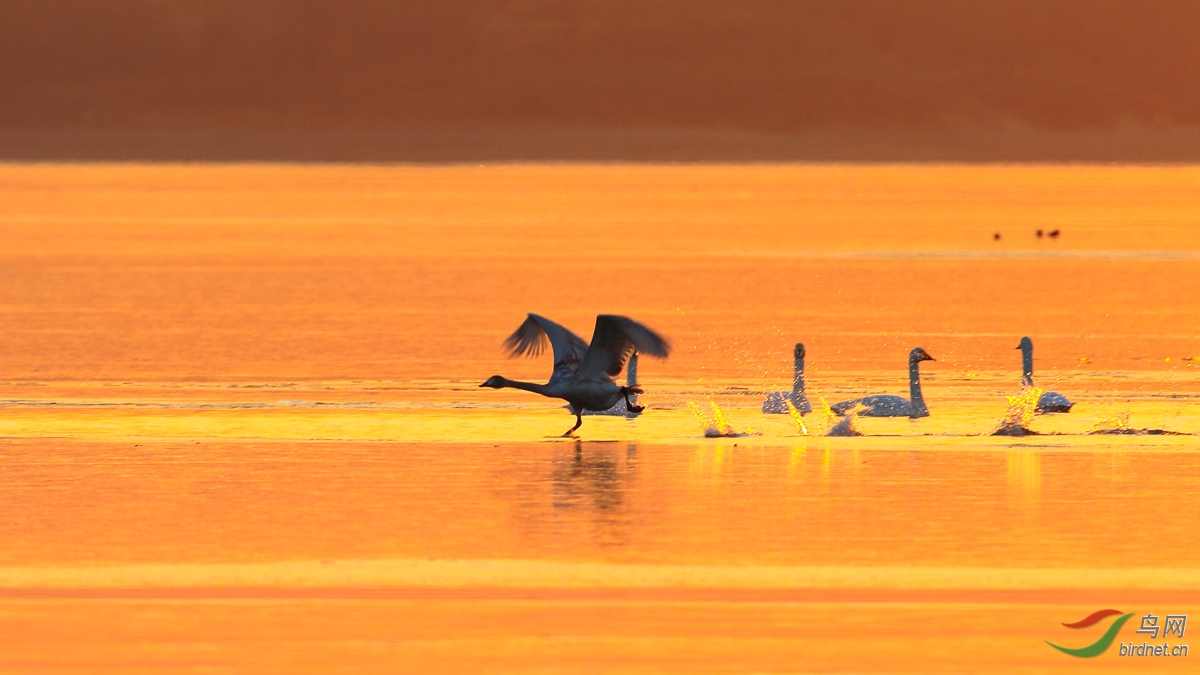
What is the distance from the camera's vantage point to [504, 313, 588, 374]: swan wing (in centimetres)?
2181

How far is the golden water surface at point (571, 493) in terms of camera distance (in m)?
12.9

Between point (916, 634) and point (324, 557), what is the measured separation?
4558 millimetres

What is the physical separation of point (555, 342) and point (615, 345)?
44.5 inches

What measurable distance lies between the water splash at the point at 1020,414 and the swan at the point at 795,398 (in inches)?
84.3

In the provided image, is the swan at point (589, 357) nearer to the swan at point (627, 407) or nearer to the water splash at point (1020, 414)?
the swan at point (627, 407)

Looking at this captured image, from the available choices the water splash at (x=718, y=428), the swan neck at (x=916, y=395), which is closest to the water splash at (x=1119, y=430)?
the swan neck at (x=916, y=395)

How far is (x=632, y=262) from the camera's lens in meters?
61.5

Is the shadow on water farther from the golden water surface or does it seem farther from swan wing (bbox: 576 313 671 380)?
swan wing (bbox: 576 313 671 380)

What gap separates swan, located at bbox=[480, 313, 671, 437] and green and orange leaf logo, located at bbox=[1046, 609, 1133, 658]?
24.2ft

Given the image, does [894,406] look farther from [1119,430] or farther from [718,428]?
[1119,430]

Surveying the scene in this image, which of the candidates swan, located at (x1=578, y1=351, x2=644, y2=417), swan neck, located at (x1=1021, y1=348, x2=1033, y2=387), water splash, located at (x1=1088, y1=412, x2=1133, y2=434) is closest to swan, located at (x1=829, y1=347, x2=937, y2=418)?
swan neck, located at (x1=1021, y1=348, x2=1033, y2=387)

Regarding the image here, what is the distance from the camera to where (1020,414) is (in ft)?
74.9

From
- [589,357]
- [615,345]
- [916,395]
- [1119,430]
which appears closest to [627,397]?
[589,357]

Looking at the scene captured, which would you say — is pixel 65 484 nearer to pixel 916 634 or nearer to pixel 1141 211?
pixel 916 634
